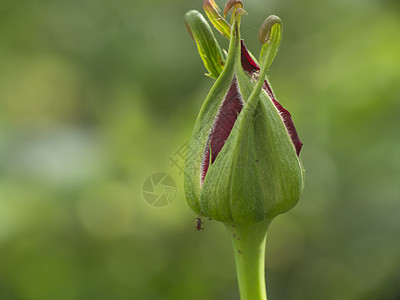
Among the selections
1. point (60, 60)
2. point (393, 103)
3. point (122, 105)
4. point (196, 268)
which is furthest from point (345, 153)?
point (60, 60)

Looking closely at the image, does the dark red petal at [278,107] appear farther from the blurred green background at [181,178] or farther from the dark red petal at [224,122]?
the blurred green background at [181,178]

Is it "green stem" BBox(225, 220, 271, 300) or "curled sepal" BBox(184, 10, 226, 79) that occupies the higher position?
"curled sepal" BBox(184, 10, 226, 79)

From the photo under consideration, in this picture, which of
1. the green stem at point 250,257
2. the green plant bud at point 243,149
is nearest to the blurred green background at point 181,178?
the green stem at point 250,257

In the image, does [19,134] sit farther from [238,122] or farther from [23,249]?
[238,122]

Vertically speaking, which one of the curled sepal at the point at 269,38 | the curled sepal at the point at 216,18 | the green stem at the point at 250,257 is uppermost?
the curled sepal at the point at 216,18

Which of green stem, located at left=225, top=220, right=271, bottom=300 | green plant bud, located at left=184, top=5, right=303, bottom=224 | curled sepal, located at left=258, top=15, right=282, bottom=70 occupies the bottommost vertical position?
green stem, located at left=225, top=220, right=271, bottom=300

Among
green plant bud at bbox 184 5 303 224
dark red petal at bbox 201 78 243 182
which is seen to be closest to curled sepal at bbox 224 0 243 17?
green plant bud at bbox 184 5 303 224

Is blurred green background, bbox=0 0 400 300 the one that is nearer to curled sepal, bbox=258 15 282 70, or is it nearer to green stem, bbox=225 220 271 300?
green stem, bbox=225 220 271 300
